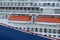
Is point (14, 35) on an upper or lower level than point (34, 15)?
upper

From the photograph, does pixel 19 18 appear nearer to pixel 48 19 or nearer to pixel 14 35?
pixel 48 19

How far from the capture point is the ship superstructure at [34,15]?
97.2 feet

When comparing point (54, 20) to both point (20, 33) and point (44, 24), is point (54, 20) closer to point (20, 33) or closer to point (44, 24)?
point (44, 24)

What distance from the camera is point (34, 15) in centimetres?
3128

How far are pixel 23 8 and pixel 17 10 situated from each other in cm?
62

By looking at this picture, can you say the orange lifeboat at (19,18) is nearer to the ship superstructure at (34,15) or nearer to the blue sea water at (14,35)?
the ship superstructure at (34,15)

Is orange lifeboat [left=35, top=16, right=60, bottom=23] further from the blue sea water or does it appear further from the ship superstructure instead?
the blue sea water

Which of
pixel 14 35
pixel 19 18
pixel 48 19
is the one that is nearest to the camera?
pixel 14 35

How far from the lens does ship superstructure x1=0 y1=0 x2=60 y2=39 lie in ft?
97.2

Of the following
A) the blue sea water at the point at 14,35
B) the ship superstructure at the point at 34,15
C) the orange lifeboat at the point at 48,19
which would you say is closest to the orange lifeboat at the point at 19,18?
the ship superstructure at the point at 34,15

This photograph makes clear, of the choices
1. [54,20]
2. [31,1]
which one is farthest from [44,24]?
[31,1]

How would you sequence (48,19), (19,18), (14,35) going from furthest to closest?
(19,18) < (48,19) < (14,35)

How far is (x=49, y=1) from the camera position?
31.1 metres

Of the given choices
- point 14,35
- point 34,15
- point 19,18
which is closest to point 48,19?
point 34,15
